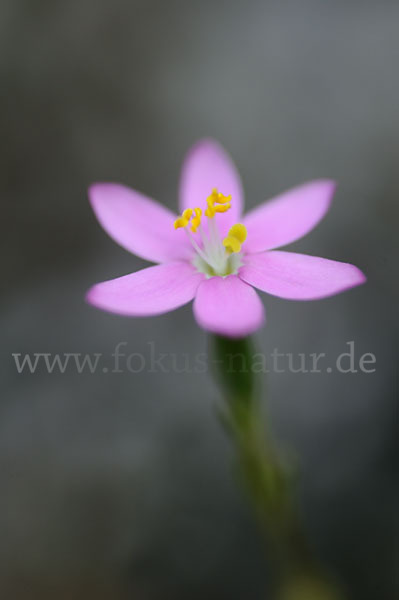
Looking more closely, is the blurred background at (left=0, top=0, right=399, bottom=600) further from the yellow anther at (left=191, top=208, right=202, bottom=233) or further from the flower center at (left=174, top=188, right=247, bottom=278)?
the yellow anther at (left=191, top=208, right=202, bottom=233)

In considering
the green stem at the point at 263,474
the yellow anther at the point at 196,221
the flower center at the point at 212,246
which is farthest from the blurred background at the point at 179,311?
the yellow anther at the point at 196,221

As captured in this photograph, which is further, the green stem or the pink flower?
the green stem

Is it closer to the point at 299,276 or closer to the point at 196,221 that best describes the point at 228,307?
the point at 299,276

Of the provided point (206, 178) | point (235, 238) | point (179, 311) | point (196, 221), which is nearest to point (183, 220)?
point (196, 221)

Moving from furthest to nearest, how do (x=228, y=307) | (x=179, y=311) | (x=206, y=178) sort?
(x=179, y=311)
(x=206, y=178)
(x=228, y=307)

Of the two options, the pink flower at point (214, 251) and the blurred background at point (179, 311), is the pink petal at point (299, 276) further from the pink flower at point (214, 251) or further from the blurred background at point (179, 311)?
the blurred background at point (179, 311)

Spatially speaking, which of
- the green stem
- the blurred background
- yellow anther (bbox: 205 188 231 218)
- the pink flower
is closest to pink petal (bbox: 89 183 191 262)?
the pink flower
